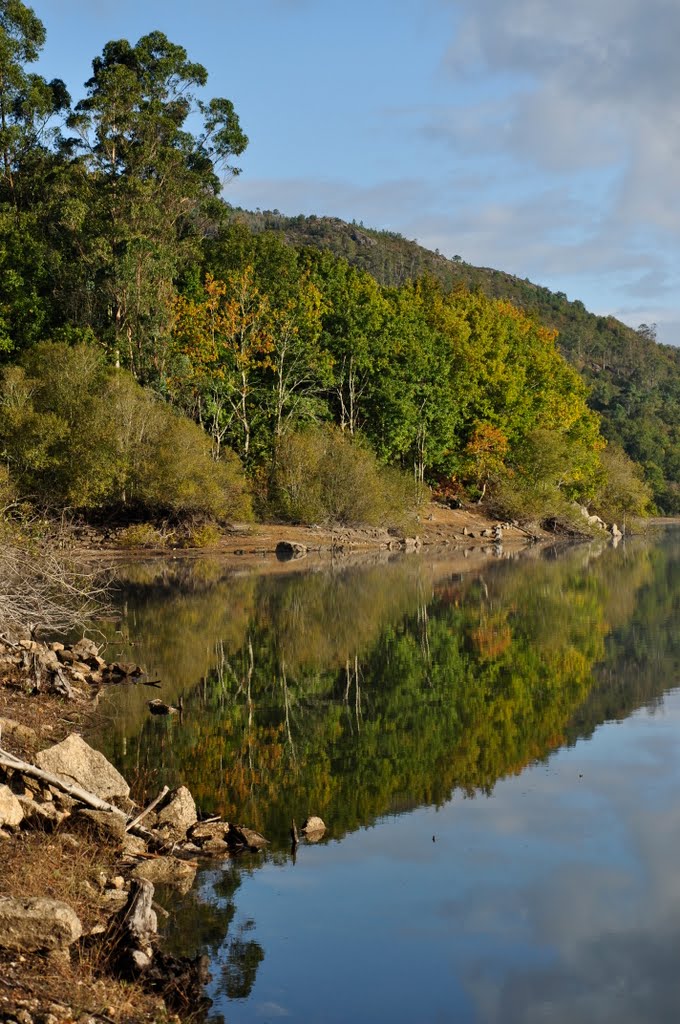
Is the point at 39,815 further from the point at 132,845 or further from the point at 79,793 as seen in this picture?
the point at 132,845

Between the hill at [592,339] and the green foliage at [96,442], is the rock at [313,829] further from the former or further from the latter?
the hill at [592,339]

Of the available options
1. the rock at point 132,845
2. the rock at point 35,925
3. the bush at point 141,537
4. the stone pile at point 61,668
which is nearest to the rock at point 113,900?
the rock at point 132,845

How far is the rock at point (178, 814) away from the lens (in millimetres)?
11000

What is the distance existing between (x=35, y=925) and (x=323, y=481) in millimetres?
45823

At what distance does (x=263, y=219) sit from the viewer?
6393 inches

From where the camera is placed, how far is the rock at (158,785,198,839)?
1100cm

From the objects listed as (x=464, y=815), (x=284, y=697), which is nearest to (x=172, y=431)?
(x=284, y=697)

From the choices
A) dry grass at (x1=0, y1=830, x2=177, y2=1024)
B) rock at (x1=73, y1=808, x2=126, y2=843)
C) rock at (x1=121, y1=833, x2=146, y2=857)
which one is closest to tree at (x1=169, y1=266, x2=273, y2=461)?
rock at (x1=121, y1=833, x2=146, y2=857)

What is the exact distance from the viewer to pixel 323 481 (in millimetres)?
53062

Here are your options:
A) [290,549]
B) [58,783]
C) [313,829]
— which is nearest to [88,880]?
[58,783]

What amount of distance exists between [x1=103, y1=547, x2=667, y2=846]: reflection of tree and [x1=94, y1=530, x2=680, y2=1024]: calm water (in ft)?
0.21

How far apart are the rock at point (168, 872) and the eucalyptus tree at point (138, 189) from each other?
41.4 meters

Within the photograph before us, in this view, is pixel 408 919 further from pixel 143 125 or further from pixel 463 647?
pixel 143 125

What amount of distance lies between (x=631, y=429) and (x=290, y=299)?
71258 millimetres
